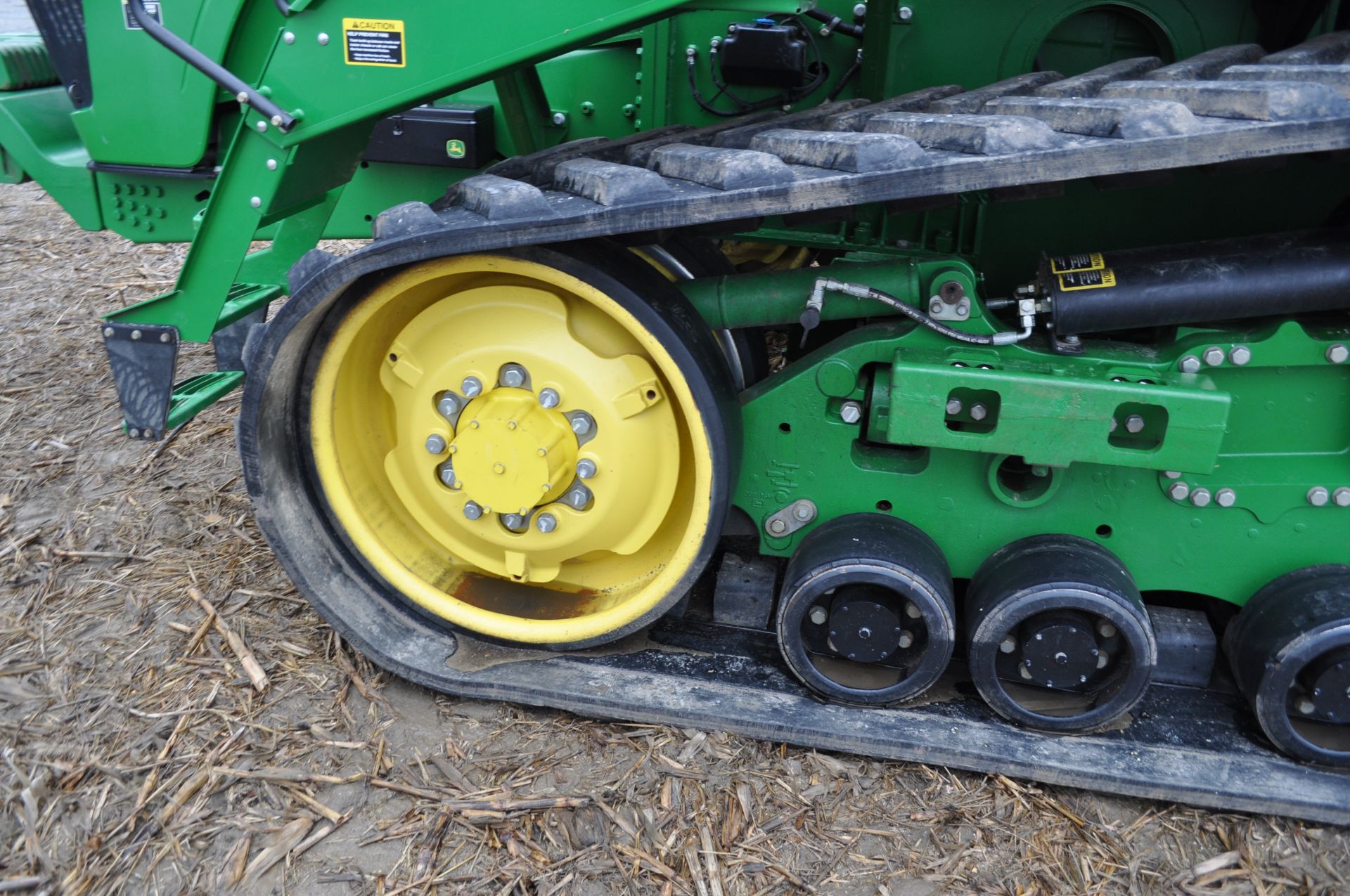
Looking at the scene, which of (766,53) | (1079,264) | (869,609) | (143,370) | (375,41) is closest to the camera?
(375,41)

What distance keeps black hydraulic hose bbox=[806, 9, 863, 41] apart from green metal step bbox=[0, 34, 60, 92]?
199cm

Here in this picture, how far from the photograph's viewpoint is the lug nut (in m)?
2.31

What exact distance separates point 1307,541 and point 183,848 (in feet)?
7.71

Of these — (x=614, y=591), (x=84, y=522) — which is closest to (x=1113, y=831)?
(x=614, y=591)

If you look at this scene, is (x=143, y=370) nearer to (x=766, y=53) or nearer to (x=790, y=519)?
(x=790, y=519)

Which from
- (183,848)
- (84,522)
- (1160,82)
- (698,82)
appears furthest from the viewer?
(84,522)

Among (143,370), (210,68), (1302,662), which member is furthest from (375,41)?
(1302,662)

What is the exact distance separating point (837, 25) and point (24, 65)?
7.09 ft

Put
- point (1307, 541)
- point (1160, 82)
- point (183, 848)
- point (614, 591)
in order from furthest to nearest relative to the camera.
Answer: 1. point (614, 591)
2. point (1307, 541)
3. point (183, 848)
4. point (1160, 82)

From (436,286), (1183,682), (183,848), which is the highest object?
(436,286)

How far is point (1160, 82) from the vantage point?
1.82 metres

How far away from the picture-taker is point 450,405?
2.31 metres

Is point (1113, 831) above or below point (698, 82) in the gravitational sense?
below

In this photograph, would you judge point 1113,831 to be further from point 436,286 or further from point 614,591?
point 436,286
